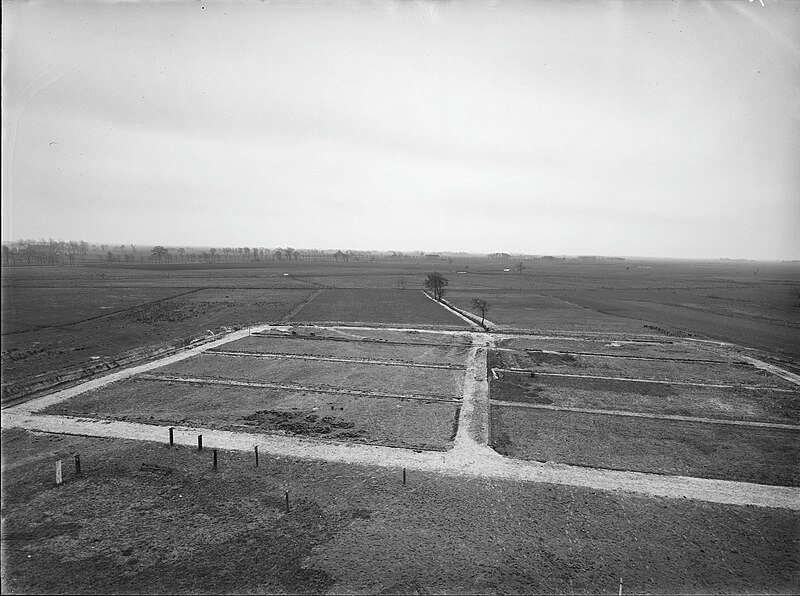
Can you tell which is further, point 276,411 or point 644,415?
point 644,415

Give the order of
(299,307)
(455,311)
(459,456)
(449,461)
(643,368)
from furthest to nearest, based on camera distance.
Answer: (299,307), (455,311), (643,368), (459,456), (449,461)

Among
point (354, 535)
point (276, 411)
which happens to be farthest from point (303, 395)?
point (354, 535)

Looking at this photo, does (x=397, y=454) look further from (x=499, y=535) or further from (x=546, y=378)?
(x=546, y=378)

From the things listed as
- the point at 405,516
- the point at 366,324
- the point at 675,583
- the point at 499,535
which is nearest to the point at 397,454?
the point at 405,516

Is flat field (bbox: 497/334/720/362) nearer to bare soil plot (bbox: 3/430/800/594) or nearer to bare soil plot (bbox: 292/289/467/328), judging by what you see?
bare soil plot (bbox: 292/289/467/328)

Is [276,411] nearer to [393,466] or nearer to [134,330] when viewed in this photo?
[393,466]

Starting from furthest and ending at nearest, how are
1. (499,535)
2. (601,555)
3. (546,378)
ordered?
(546,378), (499,535), (601,555)

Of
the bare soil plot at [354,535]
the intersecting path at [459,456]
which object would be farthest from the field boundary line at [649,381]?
the bare soil plot at [354,535]
